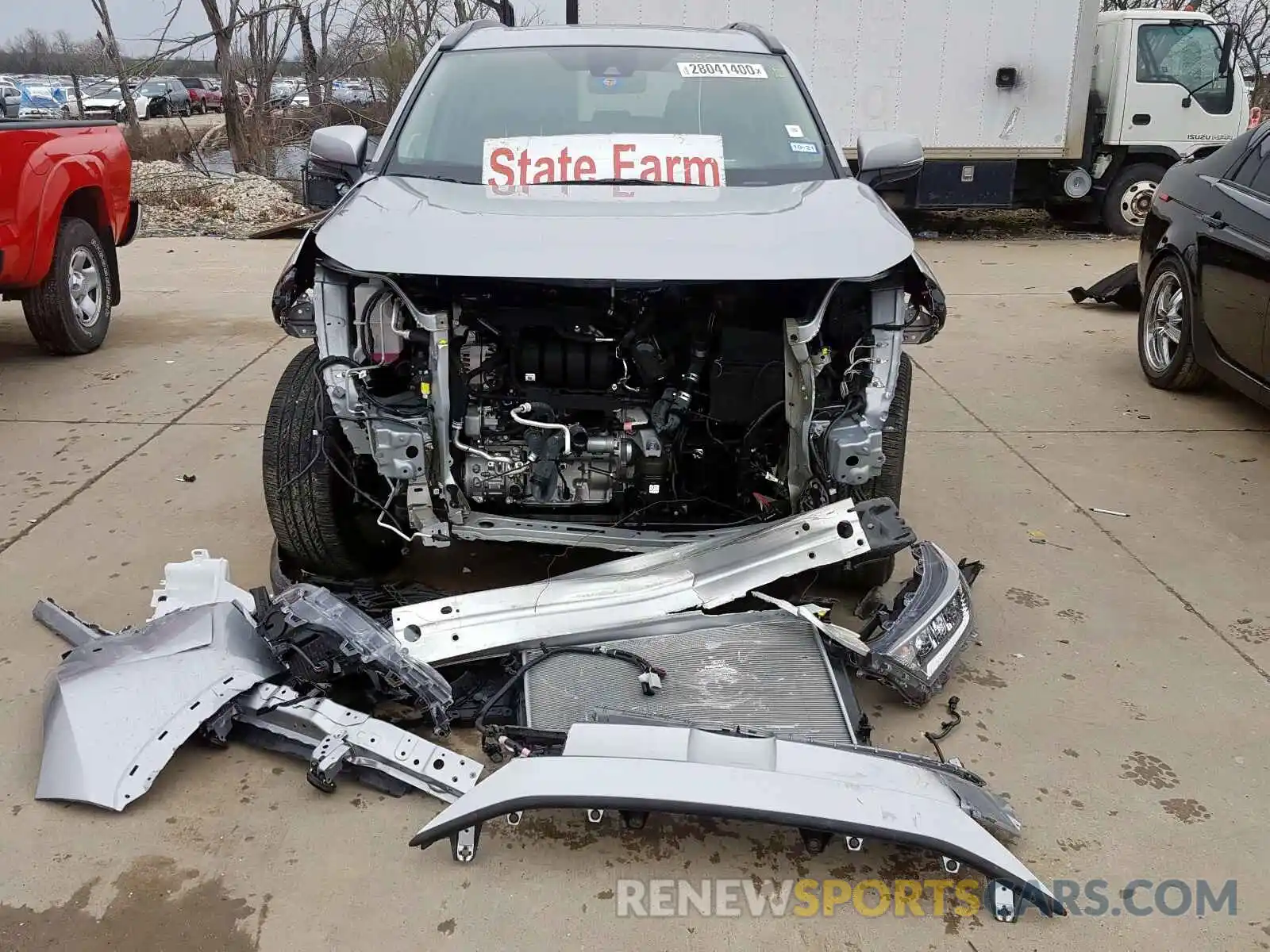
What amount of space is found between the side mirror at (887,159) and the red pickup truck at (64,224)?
472 centimetres

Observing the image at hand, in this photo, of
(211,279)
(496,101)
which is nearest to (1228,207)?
(496,101)

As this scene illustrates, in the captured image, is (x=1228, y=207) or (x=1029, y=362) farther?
(x=1029, y=362)

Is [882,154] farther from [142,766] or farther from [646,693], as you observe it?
[142,766]

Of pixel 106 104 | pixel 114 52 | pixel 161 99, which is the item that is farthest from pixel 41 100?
pixel 106 104

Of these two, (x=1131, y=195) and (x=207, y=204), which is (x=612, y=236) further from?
(x=207, y=204)

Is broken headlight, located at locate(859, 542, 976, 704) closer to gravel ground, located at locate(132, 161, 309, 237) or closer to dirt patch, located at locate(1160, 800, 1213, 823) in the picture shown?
dirt patch, located at locate(1160, 800, 1213, 823)

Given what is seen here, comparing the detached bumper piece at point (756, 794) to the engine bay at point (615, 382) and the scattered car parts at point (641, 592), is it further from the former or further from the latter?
the engine bay at point (615, 382)

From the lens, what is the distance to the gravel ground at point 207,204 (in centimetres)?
1202

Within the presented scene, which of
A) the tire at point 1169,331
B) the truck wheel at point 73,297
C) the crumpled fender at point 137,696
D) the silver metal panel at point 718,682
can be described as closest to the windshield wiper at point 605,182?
the silver metal panel at point 718,682

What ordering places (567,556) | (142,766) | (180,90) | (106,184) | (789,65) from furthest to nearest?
(180,90) → (106,184) → (789,65) → (567,556) → (142,766)

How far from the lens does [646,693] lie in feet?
9.05

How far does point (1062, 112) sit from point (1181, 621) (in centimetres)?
936

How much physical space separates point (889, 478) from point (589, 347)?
3.54ft

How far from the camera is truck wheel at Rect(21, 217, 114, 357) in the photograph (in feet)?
20.6
